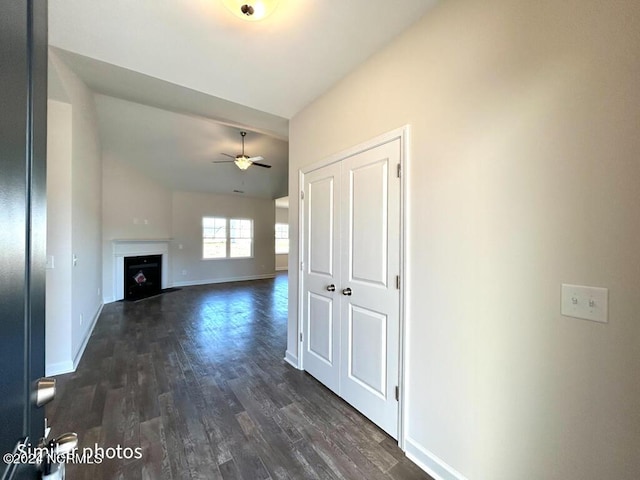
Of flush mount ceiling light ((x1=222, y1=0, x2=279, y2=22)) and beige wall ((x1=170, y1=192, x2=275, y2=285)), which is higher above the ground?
flush mount ceiling light ((x1=222, y1=0, x2=279, y2=22))

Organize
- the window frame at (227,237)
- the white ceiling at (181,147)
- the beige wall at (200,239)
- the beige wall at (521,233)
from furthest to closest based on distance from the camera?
the window frame at (227,237)
the beige wall at (200,239)
the white ceiling at (181,147)
the beige wall at (521,233)

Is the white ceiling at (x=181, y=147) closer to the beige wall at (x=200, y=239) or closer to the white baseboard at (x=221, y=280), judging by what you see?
the beige wall at (x=200, y=239)

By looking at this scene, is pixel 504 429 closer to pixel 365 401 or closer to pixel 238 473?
pixel 365 401

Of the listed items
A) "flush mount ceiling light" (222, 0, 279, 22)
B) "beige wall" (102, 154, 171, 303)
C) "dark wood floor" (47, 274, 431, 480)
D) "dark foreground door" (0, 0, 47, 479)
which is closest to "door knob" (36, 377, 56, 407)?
"dark foreground door" (0, 0, 47, 479)

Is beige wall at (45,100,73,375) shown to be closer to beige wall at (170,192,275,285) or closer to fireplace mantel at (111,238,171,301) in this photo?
fireplace mantel at (111,238,171,301)

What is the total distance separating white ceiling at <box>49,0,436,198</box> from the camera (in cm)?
159

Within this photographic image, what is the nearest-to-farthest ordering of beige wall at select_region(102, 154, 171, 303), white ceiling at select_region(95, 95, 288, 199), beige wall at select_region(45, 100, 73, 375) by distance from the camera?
Result: beige wall at select_region(45, 100, 73, 375), white ceiling at select_region(95, 95, 288, 199), beige wall at select_region(102, 154, 171, 303)

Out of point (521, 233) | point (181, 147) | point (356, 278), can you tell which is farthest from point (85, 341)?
point (521, 233)

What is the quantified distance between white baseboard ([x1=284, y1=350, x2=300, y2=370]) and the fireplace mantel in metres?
4.82

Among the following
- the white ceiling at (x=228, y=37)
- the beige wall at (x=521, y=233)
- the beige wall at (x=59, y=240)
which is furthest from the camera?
the beige wall at (x=59, y=240)

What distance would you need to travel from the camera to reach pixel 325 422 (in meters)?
1.98

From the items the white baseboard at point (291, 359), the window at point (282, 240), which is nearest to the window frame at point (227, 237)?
the window at point (282, 240)

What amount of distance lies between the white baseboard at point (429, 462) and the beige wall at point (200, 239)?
7168 mm

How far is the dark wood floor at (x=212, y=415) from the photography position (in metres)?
1.59
